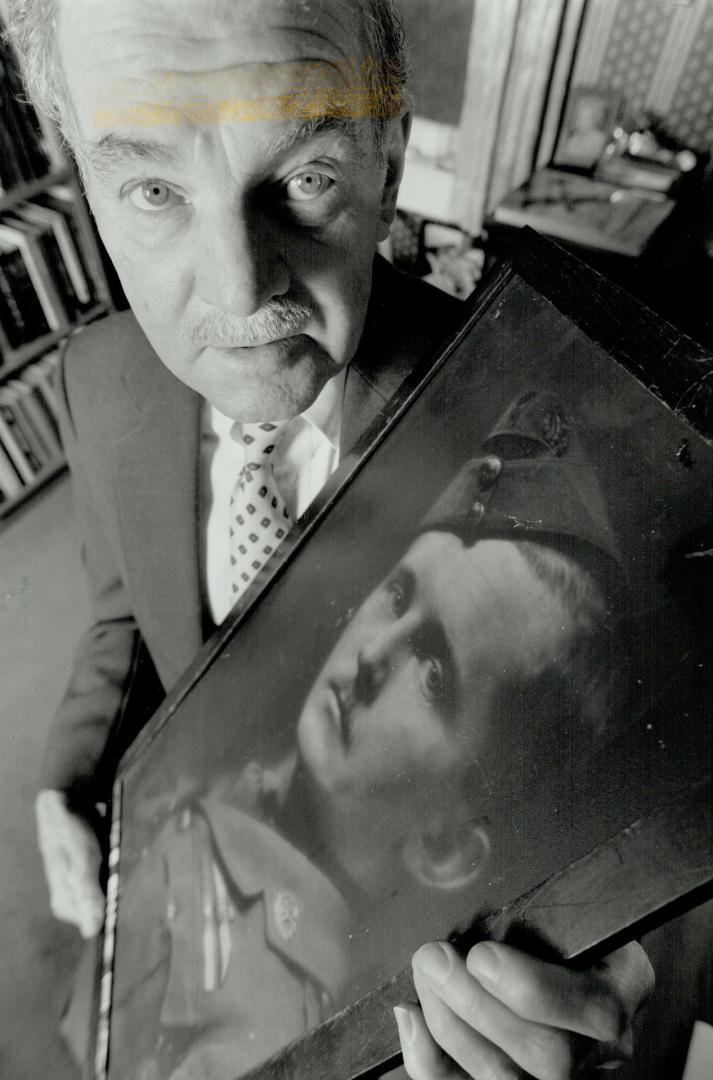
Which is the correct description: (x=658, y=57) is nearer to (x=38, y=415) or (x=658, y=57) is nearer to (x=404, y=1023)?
(x=38, y=415)

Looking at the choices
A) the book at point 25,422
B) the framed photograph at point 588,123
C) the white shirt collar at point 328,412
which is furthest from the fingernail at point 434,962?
the book at point 25,422

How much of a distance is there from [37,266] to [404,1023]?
2484 millimetres

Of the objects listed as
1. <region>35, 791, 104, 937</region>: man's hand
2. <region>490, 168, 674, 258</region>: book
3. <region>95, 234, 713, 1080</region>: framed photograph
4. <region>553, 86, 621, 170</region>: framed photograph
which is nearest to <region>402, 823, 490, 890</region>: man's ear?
<region>95, 234, 713, 1080</region>: framed photograph

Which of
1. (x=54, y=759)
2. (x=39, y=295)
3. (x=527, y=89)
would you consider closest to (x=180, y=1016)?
(x=54, y=759)

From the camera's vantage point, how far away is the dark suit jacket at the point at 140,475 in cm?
94

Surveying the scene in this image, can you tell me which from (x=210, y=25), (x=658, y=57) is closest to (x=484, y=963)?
(x=210, y=25)

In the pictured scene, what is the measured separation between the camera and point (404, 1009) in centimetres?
44

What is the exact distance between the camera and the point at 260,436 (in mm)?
954

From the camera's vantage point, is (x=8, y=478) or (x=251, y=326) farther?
(x=8, y=478)

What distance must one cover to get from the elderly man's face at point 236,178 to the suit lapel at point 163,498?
0.24 m

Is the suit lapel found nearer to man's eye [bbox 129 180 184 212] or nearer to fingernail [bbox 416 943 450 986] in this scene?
man's eye [bbox 129 180 184 212]

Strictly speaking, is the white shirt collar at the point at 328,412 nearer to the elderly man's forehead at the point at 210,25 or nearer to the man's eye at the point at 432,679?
the elderly man's forehead at the point at 210,25

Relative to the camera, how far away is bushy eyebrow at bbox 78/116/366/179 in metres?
0.57

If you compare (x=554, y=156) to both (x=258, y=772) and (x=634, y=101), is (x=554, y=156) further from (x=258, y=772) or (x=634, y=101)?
(x=258, y=772)
